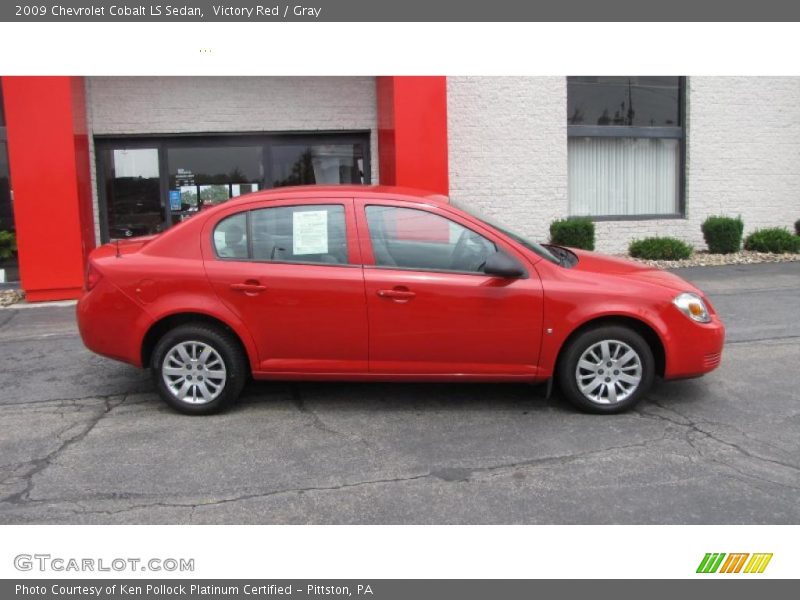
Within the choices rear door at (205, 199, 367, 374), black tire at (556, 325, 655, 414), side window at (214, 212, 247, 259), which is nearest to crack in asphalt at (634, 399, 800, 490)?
black tire at (556, 325, 655, 414)

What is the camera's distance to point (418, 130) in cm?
1038

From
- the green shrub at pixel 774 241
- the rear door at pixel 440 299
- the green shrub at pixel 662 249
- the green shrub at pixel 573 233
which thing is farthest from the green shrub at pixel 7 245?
the green shrub at pixel 774 241

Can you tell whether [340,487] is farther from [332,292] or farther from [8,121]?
[8,121]

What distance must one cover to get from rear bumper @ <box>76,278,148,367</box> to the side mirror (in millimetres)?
2424

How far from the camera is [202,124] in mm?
11133

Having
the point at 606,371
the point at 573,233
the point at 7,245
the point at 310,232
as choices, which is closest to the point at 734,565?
the point at 606,371

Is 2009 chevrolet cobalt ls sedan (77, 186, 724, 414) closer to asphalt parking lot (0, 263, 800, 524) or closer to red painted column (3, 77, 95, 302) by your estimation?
asphalt parking lot (0, 263, 800, 524)

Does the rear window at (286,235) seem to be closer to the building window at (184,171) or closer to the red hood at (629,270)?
the red hood at (629,270)

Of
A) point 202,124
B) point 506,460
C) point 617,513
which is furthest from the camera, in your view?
point 202,124

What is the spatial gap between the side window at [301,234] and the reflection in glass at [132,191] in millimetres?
6850

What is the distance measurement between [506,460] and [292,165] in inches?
325

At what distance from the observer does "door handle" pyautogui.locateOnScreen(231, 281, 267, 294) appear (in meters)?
4.96

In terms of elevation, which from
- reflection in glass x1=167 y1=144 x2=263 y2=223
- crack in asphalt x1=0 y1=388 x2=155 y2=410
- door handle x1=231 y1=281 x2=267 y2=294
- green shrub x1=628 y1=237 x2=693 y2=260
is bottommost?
crack in asphalt x1=0 y1=388 x2=155 y2=410

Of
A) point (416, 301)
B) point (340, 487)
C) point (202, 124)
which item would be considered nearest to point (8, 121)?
point (202, 124)
